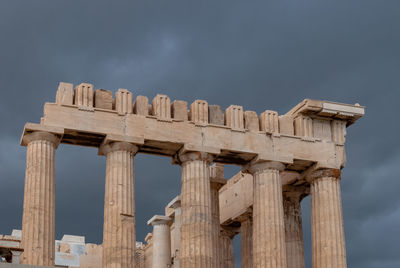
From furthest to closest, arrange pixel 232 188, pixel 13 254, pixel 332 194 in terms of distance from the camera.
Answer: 1. pixel 232 188
2. pixel 332 194
3. pixel 13 254

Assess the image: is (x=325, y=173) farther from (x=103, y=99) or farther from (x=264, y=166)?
(x=103, y=99)

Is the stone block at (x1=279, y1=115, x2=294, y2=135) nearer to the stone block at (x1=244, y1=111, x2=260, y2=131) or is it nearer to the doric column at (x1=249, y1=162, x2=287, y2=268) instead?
the stone block at (x1=244, y1=111, x2=260, y2=131)

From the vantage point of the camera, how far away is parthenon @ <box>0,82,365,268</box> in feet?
136

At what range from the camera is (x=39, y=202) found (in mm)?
40656

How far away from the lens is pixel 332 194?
1825 inches

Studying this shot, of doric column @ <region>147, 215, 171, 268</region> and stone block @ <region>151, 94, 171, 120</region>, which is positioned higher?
stone block @ <region>151, 94, 171, 120</region>

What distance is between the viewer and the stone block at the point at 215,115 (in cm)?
4559

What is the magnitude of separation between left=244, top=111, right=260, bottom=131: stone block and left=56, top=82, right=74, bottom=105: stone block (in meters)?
8.40

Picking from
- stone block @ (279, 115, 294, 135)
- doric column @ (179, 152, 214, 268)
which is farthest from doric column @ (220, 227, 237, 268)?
stone block @ (279, 115, 294, 135)

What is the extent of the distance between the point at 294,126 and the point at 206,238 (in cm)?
774

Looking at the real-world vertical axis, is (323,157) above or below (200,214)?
above

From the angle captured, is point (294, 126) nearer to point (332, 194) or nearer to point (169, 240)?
point (332, 194)

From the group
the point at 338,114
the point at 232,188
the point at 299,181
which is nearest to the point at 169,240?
the point at 232,188

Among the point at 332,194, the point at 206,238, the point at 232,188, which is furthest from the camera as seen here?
the point at 232,188
